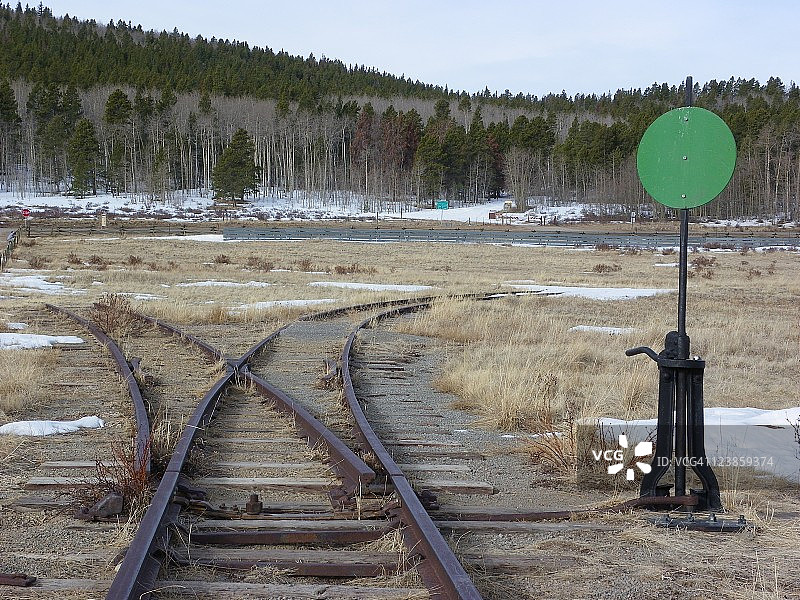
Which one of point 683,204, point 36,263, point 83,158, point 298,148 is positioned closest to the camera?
point 683,204

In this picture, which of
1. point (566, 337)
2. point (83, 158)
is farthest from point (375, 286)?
point (83, 158)

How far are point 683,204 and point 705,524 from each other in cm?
197

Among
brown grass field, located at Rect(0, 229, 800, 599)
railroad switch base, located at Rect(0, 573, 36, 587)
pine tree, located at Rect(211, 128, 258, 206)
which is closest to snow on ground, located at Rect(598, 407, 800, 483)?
brown grass field, located at Rect(0, 229, 800, 599)

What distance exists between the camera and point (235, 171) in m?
101

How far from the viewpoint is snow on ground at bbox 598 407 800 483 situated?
661 centimetres

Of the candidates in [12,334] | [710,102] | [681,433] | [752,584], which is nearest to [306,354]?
[12,334]

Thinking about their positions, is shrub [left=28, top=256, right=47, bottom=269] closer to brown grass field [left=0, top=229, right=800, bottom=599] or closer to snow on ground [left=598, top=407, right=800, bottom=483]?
brown grass field [left=0, top=229, right=800, bottom=599]

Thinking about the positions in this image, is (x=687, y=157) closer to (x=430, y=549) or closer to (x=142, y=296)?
(x=430, y=549)

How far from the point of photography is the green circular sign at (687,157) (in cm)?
527

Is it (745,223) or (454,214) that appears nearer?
(745,223)

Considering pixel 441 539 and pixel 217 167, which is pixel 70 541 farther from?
pixel 217 167

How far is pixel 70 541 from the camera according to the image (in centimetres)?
446

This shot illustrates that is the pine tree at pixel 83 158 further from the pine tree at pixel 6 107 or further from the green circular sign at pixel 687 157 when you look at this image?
the green circular sign at pixel 687 157

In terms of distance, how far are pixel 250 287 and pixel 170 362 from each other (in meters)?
13.7
